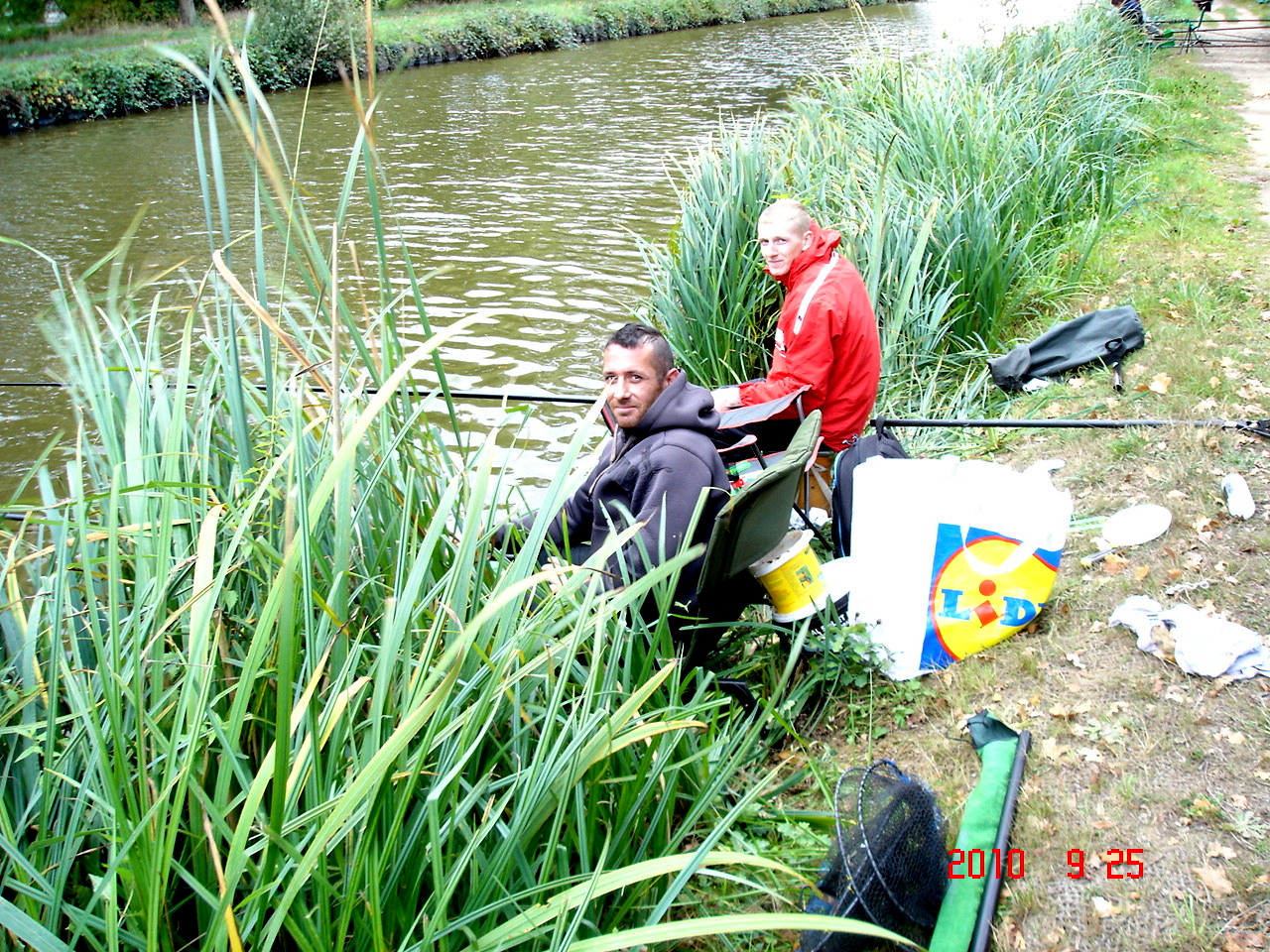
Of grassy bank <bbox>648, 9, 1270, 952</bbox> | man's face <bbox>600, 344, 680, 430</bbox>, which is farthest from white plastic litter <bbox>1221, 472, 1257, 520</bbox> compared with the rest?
man's face <bbox>600, 344, 680, 430</bbox>

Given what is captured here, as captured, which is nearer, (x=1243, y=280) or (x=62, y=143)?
(x=1243, y=280)

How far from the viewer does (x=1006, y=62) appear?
998cm

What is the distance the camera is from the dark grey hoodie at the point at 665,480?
277 centimetres

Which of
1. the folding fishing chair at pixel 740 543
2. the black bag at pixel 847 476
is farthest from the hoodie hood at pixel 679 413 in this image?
the black bag at pixel 847 476

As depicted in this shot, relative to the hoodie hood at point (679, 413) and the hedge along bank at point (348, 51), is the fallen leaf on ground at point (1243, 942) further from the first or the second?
the hedge along bank at point (348, 51)

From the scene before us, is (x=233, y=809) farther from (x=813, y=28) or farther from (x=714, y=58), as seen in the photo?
(x=813, y=28)

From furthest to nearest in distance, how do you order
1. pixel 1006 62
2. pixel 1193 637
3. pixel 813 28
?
pixel 813 28
pixel 1006 62
pixel 1193 637

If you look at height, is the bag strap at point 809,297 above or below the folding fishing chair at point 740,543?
above

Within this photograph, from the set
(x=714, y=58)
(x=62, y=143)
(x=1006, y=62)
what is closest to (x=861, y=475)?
(x=1006, y=62)

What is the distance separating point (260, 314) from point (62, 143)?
1745 cm

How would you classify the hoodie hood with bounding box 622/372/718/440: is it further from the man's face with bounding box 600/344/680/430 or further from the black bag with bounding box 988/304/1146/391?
the black bag with bounding box 988/304/1146/391

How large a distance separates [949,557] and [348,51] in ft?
51.1

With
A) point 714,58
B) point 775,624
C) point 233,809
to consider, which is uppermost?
point 714,58

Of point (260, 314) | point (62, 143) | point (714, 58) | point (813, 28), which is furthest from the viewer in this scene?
point (813, 28)
